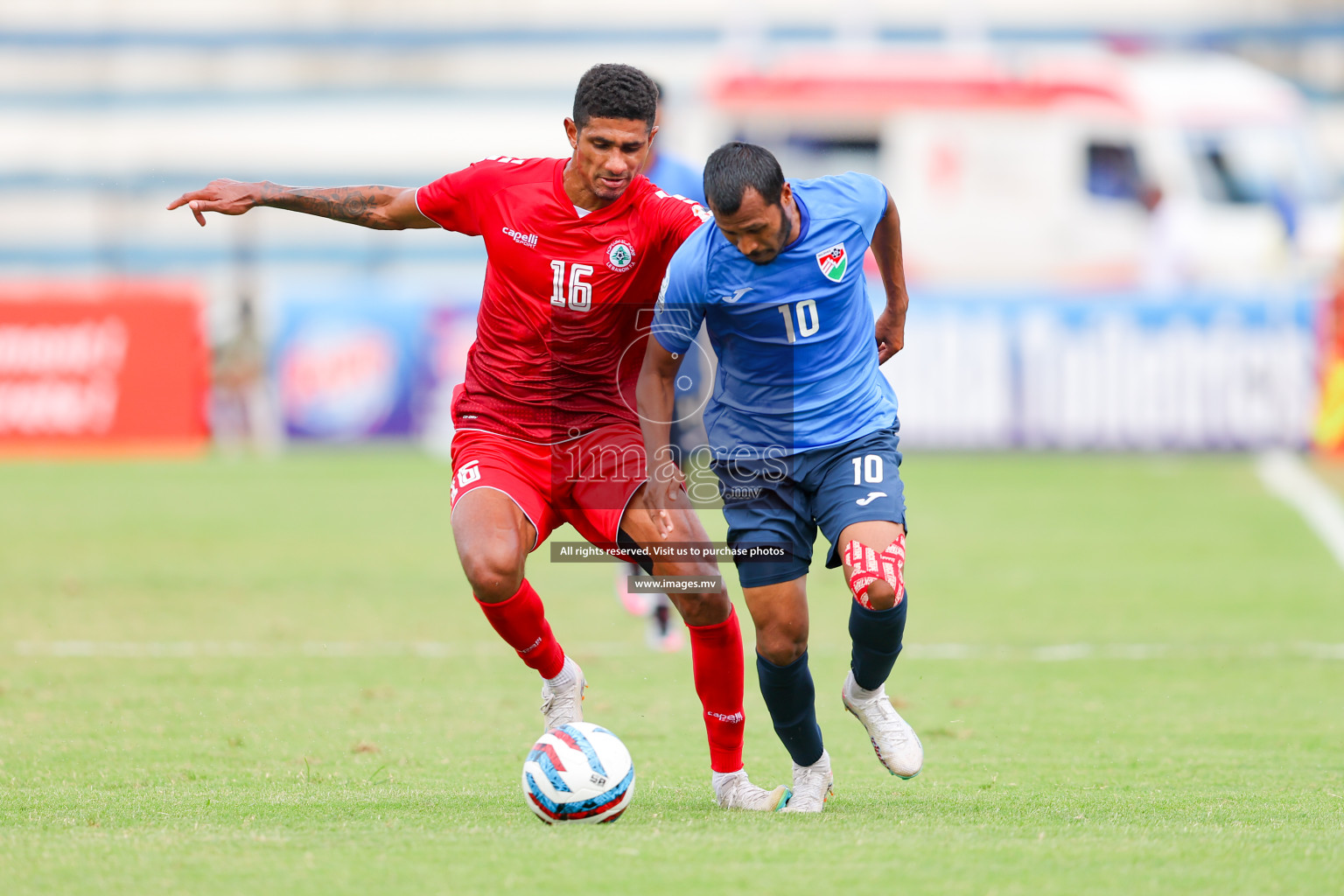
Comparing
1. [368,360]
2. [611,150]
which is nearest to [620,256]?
[611,150]

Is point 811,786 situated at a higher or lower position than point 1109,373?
higher

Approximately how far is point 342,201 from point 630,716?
261cm

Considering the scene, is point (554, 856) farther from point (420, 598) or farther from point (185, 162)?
Answer: point (185, 162)

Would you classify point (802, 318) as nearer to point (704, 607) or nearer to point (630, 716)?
point (704, 607)

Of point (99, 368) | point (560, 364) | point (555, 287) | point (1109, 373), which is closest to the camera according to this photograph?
point (555, 287)

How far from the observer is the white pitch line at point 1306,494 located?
12898mm

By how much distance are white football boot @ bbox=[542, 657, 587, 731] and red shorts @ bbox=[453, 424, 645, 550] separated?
1.61 ft

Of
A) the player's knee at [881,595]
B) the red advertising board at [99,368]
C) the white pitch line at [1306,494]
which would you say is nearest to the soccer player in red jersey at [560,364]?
the player's knee at [881,595]

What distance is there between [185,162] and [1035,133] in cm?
2153

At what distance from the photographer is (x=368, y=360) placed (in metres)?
18.7

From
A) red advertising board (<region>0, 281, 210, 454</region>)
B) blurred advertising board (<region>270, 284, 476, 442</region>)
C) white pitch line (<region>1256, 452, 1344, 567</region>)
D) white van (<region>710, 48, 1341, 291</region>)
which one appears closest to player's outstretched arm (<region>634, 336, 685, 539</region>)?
white pitch line (<region>1256, 452, 1344, 567</region>)

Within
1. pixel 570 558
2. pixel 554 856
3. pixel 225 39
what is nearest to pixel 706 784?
pixel 554 856

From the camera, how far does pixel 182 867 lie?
4504 mm

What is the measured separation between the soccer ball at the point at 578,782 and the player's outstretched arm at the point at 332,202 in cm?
199
